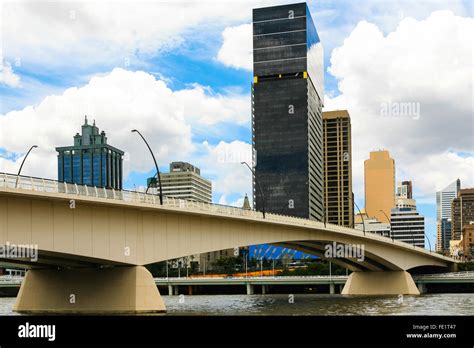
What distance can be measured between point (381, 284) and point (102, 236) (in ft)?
180

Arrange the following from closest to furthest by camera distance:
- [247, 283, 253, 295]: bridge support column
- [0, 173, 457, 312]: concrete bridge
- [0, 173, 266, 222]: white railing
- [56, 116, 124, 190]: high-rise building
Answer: [0, 173, 266, 222]: white railing
[0, 173, 457, 312]: concrete bridge
[56, 116, 124, 190]: high-rise building
[247, 283, 253, 295]: bridge support column

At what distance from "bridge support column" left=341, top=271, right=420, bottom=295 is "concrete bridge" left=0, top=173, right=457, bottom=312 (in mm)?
32285

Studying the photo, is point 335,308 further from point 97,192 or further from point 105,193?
point 97,192

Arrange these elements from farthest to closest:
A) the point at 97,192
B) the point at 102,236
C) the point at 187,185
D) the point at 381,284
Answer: the point at 187,185 < the point at 381,284 < the point at 102,236 < the point at 97,192

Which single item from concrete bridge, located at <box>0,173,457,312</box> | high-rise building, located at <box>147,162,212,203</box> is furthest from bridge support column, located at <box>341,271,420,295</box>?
high-rise building, located at <box>147,162,212,203</box>

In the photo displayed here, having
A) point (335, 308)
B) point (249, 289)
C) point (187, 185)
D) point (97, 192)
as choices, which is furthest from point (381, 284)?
point (187, 185)

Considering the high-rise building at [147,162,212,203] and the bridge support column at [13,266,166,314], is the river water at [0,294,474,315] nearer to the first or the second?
the bridge support column at [13,266,166,314]

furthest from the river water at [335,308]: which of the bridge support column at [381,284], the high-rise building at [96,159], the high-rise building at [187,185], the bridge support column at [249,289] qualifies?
the high-rise building at [187,185]

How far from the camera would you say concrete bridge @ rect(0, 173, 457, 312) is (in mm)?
33781

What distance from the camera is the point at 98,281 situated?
138 ft

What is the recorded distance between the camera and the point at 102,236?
37.9 meters

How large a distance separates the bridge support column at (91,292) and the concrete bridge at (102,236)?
6cm

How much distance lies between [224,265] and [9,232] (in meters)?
128
